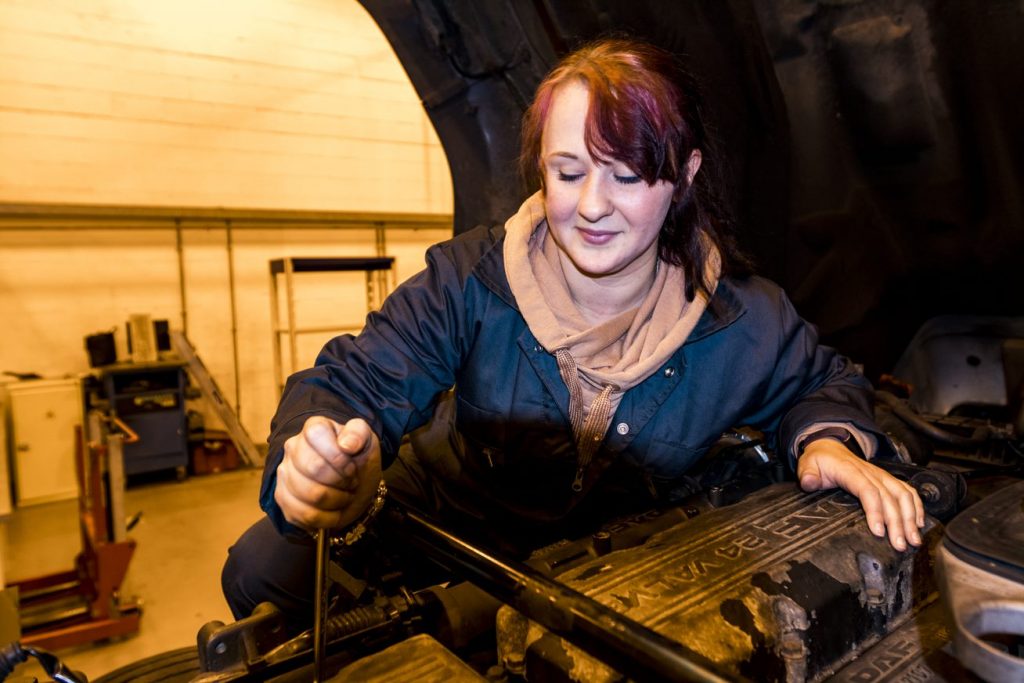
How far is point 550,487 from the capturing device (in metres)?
1.42

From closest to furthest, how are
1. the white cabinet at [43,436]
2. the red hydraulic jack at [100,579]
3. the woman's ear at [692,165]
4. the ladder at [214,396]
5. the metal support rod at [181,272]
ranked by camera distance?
the woman's ear at [692,165], the red hydraulic jack at [100,579], the white cabinet at [43,436], the ladder at [214,396], the metal support rod at [181,272]

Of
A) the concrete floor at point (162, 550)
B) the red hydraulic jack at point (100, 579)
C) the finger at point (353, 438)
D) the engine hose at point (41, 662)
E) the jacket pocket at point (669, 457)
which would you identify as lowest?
the concrete floor at point (162, 550)

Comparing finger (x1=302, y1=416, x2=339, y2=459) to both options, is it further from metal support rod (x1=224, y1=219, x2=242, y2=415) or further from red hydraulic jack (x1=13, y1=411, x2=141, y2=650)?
metal support rod (x1=224, y1=219, x2=242, y2=415)

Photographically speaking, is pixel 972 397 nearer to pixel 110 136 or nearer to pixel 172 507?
pixel 172 507

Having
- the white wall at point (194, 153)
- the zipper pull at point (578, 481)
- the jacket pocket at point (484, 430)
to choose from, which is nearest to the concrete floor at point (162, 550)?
the white wall at point (194, 153)

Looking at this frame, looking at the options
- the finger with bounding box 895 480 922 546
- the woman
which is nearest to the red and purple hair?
the woman

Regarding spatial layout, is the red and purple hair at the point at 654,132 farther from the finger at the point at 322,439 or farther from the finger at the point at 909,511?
the finger at the point at 322,439

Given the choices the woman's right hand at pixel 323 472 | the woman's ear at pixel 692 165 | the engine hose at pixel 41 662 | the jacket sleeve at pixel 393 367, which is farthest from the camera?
the woman's ear at pixel 692 165

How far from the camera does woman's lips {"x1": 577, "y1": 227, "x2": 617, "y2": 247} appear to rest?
4.07 ft

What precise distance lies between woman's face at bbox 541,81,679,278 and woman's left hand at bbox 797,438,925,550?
18.6 inches

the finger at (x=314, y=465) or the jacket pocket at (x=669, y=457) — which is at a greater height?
the finger at (x=314, y=465)

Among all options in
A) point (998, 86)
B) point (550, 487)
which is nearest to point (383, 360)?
point (550, 487)

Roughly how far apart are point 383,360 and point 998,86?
170cm

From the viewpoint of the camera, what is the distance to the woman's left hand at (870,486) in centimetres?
96
